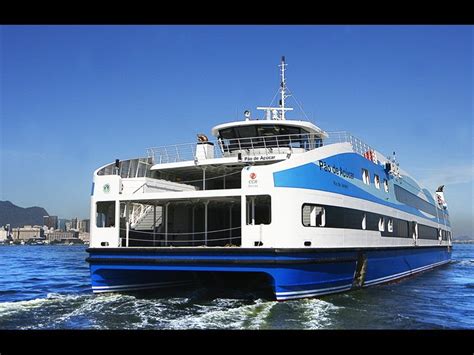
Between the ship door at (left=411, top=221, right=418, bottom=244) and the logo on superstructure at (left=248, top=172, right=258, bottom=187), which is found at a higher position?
the logo on superstructure at (left=248, top=172, right=258, bottom=187)

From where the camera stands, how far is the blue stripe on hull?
10.6 meters

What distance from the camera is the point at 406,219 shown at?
65.8 feet

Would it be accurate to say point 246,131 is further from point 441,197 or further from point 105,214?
point 441,197

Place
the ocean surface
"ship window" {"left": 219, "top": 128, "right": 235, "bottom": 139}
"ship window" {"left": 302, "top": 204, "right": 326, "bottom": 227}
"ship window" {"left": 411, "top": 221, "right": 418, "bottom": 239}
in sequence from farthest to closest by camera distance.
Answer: "ship window" {"left": 411, "top": 221, "right": 418, "bottom": 239} → "ship window" {"left": 219, "top": 128, "right": 235, "bottom": 139} → "ship window" {"left": 302, "top": 204, "right": 326, "bottom": 227} → the ocean surface

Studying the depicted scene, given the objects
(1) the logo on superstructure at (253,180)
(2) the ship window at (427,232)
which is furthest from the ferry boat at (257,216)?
(2) the ship window at (427,232)

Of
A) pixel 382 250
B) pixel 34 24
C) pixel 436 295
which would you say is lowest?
pixel 436 295

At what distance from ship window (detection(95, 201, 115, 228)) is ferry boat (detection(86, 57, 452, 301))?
3 centimetres

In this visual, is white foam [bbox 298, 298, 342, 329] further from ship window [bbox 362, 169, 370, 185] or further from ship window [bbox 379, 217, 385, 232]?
ship window [bbox 379, 217, 385, 232]

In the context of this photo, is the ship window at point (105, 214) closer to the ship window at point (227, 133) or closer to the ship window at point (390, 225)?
the ship window at point (227, 133)

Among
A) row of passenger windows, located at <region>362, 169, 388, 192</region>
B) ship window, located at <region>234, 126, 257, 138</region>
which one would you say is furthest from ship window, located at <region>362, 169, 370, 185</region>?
ship window, located at <region>234, 126, 257, 138</region>
